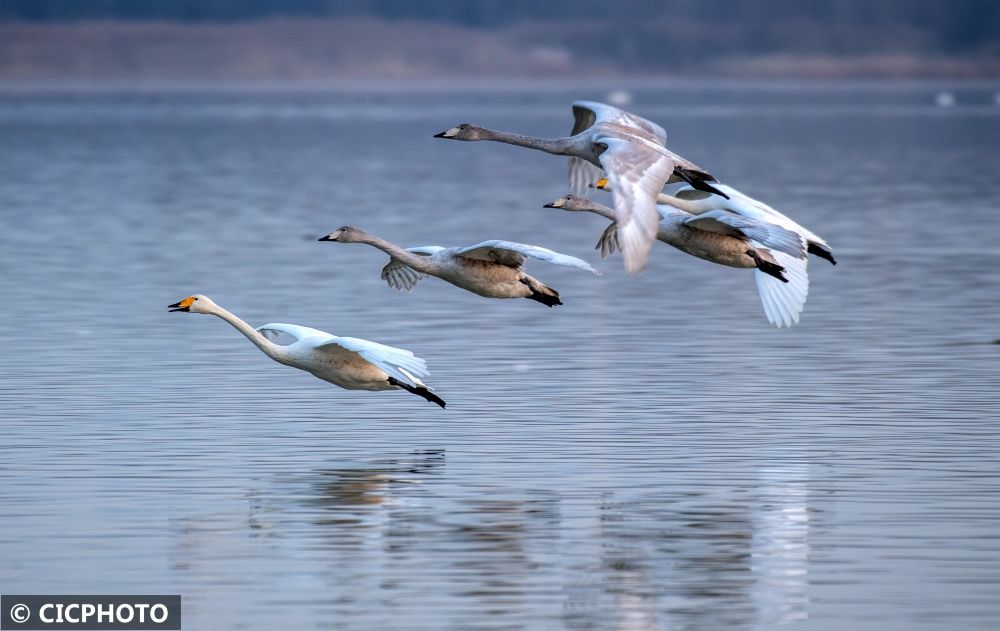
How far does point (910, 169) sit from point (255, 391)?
46541mm

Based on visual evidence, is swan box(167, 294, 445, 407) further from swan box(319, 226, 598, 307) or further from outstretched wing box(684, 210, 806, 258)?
outstretched wing box(684, 210, 806, 258)

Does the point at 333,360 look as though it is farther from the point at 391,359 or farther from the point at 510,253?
the point at 510,253

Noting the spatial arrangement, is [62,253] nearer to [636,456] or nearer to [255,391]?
[255,391]

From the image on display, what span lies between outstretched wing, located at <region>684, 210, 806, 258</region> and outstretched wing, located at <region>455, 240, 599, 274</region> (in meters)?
1.21

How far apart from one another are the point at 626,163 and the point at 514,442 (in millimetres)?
2320

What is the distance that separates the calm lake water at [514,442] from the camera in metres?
14.1

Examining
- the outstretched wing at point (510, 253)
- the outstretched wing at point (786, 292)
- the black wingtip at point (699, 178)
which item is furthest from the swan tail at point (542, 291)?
the outstretched wing at point (786, 292)

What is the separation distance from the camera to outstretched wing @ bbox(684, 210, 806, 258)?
1878 cm

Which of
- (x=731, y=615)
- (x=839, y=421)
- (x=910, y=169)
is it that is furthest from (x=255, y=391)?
(x=910, y=169)

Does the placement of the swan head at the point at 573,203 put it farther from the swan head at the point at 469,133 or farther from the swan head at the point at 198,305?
the swan head at the point at 198,305

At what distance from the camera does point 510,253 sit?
757 inches

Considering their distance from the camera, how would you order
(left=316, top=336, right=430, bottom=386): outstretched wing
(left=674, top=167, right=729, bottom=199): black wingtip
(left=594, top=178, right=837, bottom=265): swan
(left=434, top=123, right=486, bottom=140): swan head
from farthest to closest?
(left=434, top=123, right=486, bottom=140): swan head, (left=594, top=178, right=837, bottom=265): swan, (left=674, top=167, right=729, bottom=199): black wingtip, (left=316, top=336, right=430, bottom=386): outstretched wing

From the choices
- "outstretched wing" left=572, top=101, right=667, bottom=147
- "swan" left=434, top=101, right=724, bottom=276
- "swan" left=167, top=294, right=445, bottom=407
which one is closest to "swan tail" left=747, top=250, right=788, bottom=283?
"swan" left=434, top=101, right=724, bottom=276

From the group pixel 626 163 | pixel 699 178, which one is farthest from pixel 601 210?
pixel 626 163
